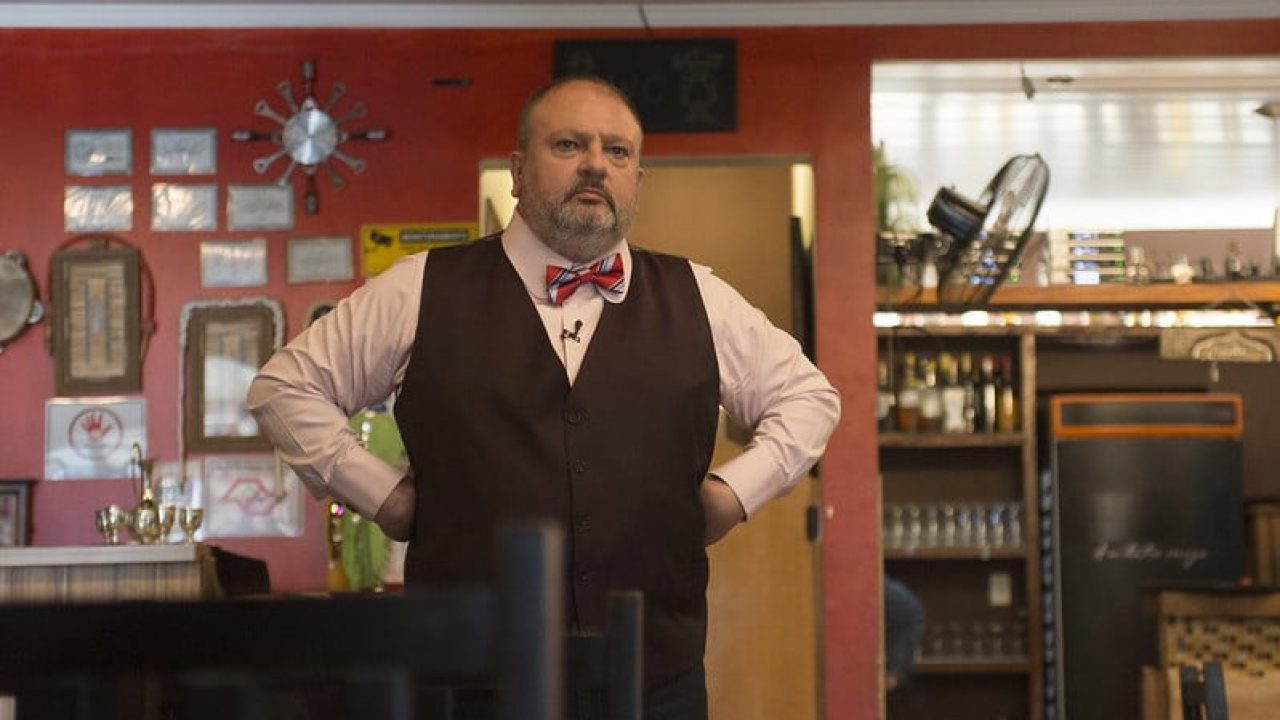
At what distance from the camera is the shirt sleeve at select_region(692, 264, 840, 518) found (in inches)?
109

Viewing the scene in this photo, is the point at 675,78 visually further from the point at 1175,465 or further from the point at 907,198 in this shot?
the point at 1175,465

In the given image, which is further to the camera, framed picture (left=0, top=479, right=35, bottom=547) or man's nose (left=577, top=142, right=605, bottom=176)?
framed picture (left=0, top=479, right=35, bottom=547)

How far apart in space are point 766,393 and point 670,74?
3.58m

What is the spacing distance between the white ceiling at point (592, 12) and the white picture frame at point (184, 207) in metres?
0.56

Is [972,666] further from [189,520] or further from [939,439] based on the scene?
[189,520]

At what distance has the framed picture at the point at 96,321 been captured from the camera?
20.4ft

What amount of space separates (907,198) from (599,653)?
240 inches

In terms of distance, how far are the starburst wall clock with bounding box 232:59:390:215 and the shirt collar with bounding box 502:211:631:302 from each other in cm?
354

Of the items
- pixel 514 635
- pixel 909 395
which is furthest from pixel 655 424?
pixel 909 395

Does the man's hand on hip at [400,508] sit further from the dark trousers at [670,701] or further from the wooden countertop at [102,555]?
the wooden countertop at [102,555]

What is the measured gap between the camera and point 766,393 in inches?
111

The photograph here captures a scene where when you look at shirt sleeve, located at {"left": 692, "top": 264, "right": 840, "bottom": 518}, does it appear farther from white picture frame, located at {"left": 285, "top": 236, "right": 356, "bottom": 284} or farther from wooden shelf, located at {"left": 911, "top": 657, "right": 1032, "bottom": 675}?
wooden shelf, located at {"left": 911, "top": 657, "right": 1032, "bottom": 675}

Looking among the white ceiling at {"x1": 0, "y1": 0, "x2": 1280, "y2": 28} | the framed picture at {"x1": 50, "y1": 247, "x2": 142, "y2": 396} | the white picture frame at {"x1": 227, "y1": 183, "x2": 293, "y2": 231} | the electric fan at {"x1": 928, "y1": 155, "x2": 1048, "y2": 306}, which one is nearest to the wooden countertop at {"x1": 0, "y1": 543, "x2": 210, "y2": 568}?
the framed picture at {"x1": 50, "y1": 247, "x2": 142, "y2": 396}

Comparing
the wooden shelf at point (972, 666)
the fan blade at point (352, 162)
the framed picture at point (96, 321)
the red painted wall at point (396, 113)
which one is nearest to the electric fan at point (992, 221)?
the red painted wall at point (396, 113)
